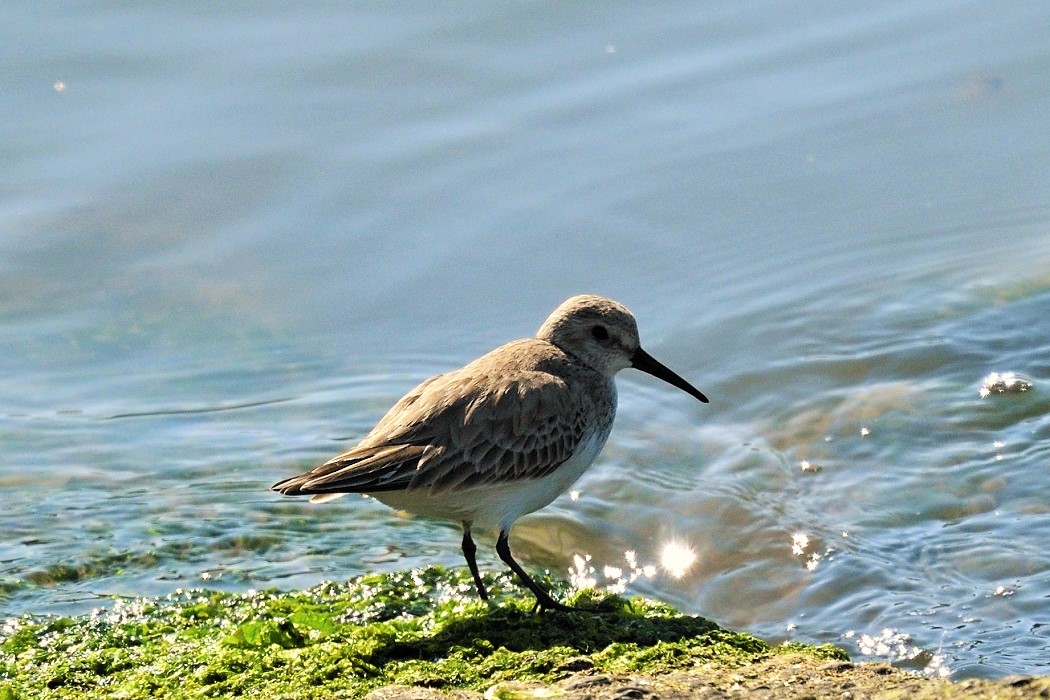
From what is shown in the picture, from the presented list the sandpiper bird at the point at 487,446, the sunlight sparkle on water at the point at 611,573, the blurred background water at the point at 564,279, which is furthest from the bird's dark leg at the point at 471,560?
the sunlight sparkle on water at the point at 611,573

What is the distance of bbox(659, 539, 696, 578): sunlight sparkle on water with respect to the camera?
746 cm

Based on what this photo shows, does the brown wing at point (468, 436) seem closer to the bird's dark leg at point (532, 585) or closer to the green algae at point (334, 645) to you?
the bird's dark leg at point (532, 585)

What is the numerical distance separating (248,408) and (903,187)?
5413 millimetres

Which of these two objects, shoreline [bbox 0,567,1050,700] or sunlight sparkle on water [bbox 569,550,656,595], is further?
sunlight sparkle on water [bbox 569,550,656,595]

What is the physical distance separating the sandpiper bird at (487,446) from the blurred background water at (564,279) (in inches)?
26.3

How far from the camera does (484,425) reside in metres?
6.26

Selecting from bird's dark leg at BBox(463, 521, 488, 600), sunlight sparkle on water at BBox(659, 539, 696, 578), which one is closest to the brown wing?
bird's dark leg at BBox(463, 521, 488, 600)

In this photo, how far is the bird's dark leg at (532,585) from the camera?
5.79m

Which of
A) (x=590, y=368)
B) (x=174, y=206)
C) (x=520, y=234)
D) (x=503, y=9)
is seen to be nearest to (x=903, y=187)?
(x=520, y=234)

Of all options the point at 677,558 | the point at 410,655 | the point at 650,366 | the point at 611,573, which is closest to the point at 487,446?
the point at 410,655

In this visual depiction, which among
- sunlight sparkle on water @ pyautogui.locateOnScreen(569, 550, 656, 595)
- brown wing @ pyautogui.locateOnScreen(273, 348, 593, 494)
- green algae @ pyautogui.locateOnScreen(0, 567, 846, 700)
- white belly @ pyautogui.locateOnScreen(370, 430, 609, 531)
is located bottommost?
green algae @ pyautogui.locateOnScreen(0, 567, 846, 700)

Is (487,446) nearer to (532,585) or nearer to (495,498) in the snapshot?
(495,498)

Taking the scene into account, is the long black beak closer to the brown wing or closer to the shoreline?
the brown wing

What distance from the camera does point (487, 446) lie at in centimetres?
621
